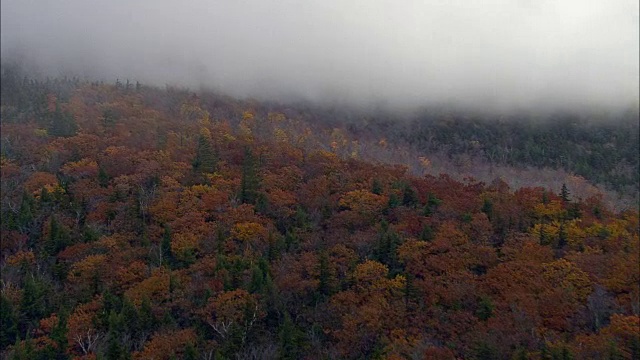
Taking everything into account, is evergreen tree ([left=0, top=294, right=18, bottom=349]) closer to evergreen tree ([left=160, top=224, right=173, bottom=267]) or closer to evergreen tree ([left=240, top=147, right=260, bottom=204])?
evergreen tree ([left=160, top=224, right=173, bottom=267])

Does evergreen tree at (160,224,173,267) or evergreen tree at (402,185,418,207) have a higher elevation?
evergreen tree at (402,185,418,207)

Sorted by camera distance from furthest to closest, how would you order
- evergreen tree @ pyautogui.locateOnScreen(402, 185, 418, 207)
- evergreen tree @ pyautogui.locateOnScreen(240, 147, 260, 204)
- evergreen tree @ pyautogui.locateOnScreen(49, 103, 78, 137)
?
evergreen tree @ pyautogui.locateOnScreen(49, 103, 78, 137), evergreen tree @ pyautogui.locateOnScreen(240, 147, 260, 204), evergreen tree @ pyautogui.locateOnScreen(402, 185, 418, 207)

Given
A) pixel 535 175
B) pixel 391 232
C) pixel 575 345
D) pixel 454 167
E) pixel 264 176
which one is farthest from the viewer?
pixel 454 167

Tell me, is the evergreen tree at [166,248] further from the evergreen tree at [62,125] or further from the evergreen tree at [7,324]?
the evergreen tree at [62,125]

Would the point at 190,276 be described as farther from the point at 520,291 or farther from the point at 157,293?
the point at 520,291

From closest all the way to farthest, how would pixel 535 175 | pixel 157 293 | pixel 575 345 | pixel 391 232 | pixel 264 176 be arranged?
pixel 575 345 → pixel 157 293 → pixel 391 232 → pixel 264 176 → pixel 535 175

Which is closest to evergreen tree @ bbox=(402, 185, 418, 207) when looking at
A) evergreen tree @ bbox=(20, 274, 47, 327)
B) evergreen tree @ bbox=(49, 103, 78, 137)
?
evergreen tree @ bbox=(20, 274, 47, 327)

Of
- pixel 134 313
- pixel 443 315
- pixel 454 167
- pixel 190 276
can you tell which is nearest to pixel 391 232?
pixel 443 315

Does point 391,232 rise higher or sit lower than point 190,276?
higher
